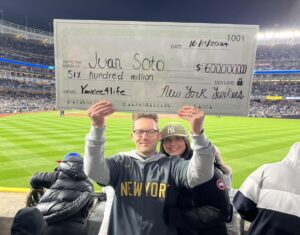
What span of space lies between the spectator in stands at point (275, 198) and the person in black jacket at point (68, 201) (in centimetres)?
199

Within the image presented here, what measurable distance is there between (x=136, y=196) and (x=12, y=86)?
223 feet

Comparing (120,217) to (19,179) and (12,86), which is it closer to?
(19,179)

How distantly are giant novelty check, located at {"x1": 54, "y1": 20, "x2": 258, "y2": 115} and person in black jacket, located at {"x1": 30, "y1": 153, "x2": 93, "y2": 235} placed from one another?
1208mm

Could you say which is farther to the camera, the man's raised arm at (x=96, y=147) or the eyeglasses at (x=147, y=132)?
the eyeglasses at (x=147, y=132)

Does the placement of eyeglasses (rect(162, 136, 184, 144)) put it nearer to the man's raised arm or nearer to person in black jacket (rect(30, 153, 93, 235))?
the man's raised arm

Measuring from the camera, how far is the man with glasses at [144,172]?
7.47ft

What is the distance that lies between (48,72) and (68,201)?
7690 centimetres

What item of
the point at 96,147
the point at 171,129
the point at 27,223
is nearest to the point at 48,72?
the point at 171,129

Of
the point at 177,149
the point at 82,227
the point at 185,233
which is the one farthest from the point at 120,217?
the point at 82,227

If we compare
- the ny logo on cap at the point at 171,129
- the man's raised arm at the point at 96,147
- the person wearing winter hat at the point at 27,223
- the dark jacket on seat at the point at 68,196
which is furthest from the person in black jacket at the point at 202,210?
the dark jacket on seat at the point at 68,196

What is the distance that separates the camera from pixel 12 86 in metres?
62.7

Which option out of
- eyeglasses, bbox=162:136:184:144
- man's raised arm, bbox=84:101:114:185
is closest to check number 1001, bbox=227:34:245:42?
eyeglasses, bbox=162:136:184:144

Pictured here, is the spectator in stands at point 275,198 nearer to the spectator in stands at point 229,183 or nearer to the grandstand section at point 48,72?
the spectator in stands at point 229,183

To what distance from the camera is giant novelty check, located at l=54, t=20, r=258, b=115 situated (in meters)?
2.57
